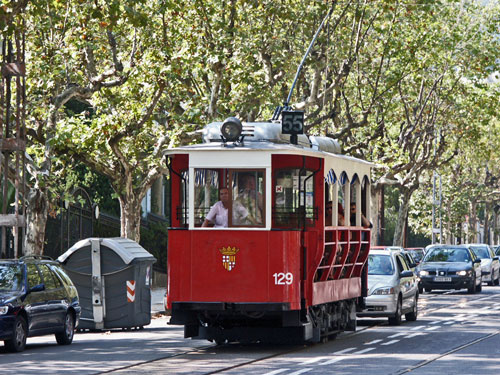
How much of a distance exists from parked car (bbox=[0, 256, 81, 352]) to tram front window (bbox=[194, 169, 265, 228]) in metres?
3.20

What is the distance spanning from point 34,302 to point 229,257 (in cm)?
363

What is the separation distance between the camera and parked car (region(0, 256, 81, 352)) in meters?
17.6

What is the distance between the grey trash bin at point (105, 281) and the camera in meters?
22.6

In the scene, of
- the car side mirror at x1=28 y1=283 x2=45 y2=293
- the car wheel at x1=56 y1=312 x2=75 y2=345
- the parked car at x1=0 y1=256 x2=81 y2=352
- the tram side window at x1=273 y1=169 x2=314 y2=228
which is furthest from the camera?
the car wheel at x1=56 y1=312 x2=75 y2=345

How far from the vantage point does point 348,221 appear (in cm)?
1955

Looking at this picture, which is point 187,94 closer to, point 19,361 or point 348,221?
point 348,221

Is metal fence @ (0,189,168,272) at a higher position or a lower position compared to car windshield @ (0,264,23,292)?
higher

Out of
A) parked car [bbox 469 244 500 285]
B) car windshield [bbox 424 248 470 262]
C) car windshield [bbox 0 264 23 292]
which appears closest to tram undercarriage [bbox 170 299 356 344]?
car windshield [bbox 0 264 23 292]

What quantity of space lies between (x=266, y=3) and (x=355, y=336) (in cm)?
1244

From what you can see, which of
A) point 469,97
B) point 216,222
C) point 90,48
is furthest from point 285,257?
point 469,97

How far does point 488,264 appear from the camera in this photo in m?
45.8

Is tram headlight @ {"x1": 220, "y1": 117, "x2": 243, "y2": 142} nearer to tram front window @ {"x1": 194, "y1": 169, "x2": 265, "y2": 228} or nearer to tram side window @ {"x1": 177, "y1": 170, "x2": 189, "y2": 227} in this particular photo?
tram front window @ {"x1": 194, "y1": 169, "x2": 265, "y2": 228}

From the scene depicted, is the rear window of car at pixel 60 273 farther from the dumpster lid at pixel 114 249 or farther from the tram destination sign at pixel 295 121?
the tram destination sign at pixel 295 121

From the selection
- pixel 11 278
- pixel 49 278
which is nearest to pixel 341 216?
pixel 49 278
